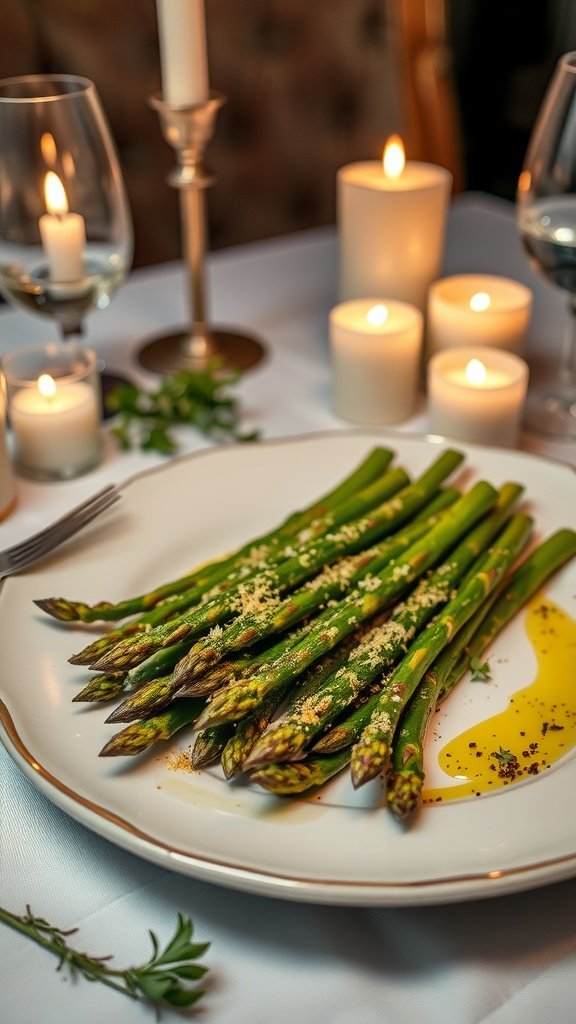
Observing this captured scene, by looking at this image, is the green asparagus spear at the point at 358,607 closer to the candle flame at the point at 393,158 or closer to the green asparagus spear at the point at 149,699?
the green asparagus spear at the point at 149,699

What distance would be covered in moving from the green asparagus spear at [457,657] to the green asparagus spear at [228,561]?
0.52 ft

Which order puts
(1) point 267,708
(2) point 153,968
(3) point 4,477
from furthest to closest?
(3) point 4,477 < (1) point 267,708 < (2) point 153,968

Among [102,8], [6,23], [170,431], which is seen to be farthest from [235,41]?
[170,431]

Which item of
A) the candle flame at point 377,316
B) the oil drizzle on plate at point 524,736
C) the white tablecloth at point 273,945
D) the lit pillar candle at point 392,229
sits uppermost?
the lit pillar candle at point 392,229

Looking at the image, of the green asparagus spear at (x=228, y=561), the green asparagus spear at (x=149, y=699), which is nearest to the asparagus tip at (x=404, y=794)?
the green asparagus spear at (x=149, y=699)

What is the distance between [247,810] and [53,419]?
462mm

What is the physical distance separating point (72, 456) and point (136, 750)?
41 cm

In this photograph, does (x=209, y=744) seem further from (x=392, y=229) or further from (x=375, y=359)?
(x=392, y=229)

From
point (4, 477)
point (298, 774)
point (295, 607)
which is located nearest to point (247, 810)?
point (298, 774)

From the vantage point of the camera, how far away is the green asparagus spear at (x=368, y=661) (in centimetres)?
54

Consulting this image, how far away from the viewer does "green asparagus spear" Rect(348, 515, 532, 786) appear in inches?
21.0

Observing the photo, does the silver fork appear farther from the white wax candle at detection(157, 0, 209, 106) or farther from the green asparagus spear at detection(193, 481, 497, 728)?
the white wax candle at detection(157, 0, 209, 106)

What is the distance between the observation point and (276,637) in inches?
25.3

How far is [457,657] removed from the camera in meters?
0.65
